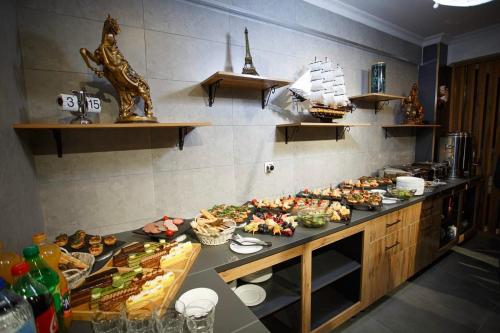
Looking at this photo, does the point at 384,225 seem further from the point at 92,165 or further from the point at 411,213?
the point at 92,165

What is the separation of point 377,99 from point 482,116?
5.73 ft

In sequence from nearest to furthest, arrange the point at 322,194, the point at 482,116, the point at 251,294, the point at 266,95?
the point at 251,294 < the point at 266,95 < the point at 322,194 < the point at 482,116

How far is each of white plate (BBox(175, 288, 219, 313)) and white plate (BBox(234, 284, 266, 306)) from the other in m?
0.59

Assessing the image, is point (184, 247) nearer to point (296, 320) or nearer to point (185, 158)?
point (185, 158)

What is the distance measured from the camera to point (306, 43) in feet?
7.21

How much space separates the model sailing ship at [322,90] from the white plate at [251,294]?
144 cm

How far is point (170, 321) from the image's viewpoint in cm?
68

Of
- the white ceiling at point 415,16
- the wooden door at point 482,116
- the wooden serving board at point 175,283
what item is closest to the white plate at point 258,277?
the wooden serving board at point 175,283

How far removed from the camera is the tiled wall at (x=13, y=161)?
878 millimetres

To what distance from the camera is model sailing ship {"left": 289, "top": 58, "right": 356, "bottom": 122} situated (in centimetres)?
194

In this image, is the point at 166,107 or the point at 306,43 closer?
the point at 166,107

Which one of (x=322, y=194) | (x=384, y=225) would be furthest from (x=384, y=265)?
(x=322, y=194)

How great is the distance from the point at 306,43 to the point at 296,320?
225 cm

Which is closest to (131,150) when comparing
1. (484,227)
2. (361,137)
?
(361,137)
